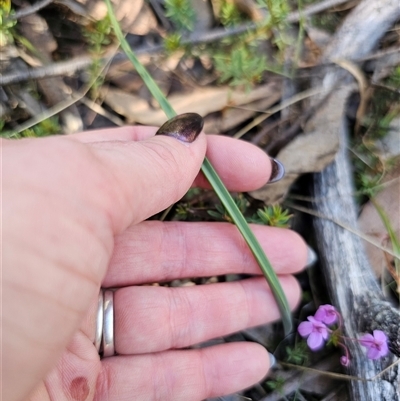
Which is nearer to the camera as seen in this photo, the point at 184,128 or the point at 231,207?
the point at 184,128

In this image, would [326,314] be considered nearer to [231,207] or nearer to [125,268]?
[231,207]

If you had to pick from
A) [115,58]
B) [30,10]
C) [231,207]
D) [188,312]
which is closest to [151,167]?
[231,207]

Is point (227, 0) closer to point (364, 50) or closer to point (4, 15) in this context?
point (364, 50)

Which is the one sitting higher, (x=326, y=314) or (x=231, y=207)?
(x=231, y=207)

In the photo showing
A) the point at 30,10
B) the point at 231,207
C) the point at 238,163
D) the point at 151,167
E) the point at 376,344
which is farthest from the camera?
the point at 30,10

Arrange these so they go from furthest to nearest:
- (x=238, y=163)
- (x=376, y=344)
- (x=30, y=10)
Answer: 1. (x=30, y=10)
2. (x=238, y=163)
3. (x=376, y=344)

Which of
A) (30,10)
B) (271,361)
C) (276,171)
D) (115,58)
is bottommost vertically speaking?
(271,361)

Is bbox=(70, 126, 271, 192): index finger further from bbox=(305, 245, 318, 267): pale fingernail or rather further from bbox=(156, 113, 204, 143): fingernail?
bbox=(305, 245, 318, 267): pale fingernail
